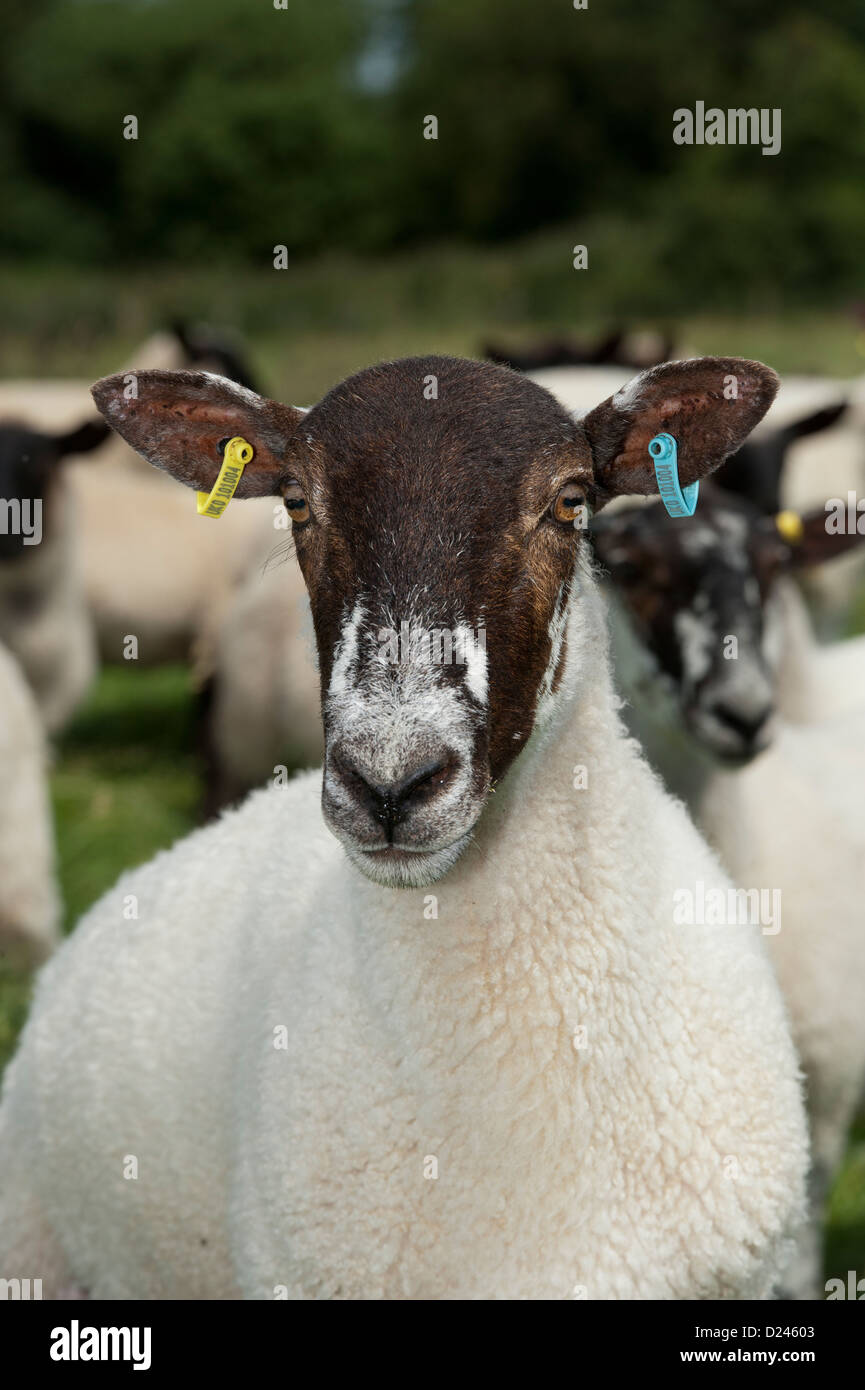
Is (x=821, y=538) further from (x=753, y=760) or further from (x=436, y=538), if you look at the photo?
(x=436, y=538)

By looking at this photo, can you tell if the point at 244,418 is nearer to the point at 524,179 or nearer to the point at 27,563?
the point at 27,563

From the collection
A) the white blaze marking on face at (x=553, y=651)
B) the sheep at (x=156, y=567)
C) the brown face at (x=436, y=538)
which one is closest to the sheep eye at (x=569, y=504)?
the brown face at (x=436, y=538)

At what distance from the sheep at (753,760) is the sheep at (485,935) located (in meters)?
1.13

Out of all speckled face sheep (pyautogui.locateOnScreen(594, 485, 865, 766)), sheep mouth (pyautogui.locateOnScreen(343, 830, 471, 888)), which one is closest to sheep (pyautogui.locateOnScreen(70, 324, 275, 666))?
speckled face sheep (pyautogui.locateOnScreen(594, 485, 865, 766))

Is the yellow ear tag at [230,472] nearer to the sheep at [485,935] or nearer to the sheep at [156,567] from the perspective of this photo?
the sheep at [485,935]

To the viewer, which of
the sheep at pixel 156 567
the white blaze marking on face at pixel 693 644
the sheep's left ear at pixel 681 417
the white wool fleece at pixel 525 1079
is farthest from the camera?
the sheep at pixel 156 567

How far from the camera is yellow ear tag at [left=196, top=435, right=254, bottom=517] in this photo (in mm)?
2695

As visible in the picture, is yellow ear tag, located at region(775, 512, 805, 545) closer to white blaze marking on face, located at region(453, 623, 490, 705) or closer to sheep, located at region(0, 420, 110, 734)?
white blaze marking on face, located at region(453, 623, 490, 705)

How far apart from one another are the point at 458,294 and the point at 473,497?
102 ft

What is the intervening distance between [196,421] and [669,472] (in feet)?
2.90

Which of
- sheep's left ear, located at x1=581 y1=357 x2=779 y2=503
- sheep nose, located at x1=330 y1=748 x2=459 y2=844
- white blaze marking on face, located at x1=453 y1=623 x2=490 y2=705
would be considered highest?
sheep's left ear, located at x1=581 y1=357 x2=779 y2=503

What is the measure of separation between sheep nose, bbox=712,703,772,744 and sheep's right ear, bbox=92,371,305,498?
1576 mm

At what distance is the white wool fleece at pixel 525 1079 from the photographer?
7.90ft

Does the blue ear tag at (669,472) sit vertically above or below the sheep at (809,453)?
below
